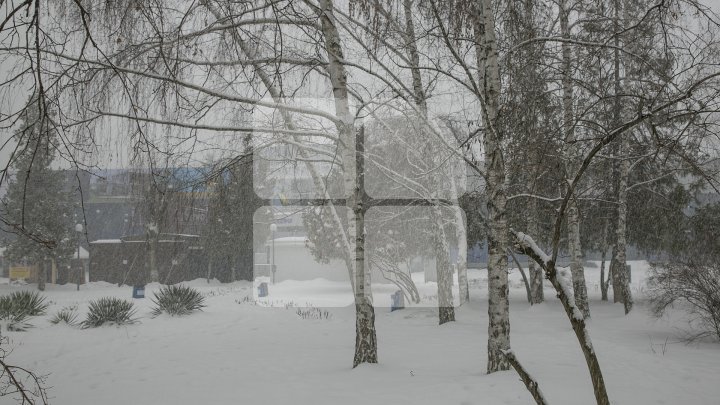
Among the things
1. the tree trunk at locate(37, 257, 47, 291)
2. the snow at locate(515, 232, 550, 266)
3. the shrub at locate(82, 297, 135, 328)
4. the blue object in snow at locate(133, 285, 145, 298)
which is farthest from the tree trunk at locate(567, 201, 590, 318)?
the tree trunk at locate(37, 257, 47, 291)

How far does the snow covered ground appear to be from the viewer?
517 cm

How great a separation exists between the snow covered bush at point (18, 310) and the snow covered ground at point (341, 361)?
0.93ft

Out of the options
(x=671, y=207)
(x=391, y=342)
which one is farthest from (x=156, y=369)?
(x=671, y=207)

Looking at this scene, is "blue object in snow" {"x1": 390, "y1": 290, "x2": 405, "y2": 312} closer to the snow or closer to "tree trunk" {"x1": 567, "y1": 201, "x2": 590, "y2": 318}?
"tree trunk" {"x1": 567, "y1": 201, "x2": 590, "y2": 318}

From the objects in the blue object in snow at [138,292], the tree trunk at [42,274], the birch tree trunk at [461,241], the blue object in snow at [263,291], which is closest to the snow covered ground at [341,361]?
the birch tree trunk at [461,241]

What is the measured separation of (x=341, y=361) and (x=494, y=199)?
134 inches

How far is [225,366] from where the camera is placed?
7.14 meters

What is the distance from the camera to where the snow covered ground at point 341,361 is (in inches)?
204

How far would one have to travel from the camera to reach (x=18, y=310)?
427 inches

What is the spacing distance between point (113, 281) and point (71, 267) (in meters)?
2.73

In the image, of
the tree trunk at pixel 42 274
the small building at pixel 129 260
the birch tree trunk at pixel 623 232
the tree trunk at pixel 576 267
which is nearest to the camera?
the tree trunk at pixel 576 267

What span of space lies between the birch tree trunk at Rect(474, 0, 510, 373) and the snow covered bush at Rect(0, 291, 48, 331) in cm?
999

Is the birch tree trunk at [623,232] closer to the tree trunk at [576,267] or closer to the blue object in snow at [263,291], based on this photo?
the tree trunk at [576,267]

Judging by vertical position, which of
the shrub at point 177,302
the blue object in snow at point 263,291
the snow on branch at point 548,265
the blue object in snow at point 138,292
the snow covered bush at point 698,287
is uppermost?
the snow on branch at point 548,265
